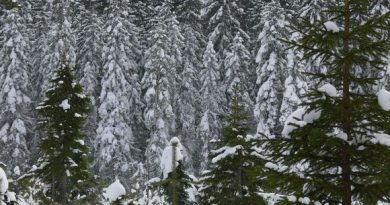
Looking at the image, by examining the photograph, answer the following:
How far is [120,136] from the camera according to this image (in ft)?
133

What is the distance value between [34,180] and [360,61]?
8.77 meters

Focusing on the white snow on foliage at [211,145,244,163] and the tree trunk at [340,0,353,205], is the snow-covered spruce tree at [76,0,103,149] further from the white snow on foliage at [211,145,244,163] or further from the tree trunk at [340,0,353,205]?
the tree trunk at [340,0,353,205]

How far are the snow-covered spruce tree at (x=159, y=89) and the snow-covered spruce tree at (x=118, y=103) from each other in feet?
5.04

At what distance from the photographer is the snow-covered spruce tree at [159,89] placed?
40.2 metres

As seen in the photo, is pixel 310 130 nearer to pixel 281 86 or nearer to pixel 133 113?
pixel 281 86

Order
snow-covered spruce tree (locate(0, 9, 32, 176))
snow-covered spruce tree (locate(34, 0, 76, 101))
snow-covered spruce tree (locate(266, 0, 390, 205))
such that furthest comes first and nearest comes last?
snow-covered spruce tree (locate(34, 0, 76, 101)), snow-covered spruce tree (locate(0, 9, 32, 176)), snow-covered spruce tree (locate(266, 0, 390, 205))


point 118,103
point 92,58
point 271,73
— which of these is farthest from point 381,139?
point 92,58

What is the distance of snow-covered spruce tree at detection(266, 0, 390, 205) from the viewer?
5.20 metres

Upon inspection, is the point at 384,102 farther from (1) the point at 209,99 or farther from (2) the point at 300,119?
(1) the point at 209,99

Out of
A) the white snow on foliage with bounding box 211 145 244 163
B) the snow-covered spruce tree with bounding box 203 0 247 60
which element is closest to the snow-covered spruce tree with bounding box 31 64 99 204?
the white snow on foliage with bounding box 211 145 244 163

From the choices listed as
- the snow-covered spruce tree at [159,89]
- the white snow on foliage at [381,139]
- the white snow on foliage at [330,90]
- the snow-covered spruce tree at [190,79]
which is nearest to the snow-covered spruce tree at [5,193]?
the white snow on foliage at [330,90]

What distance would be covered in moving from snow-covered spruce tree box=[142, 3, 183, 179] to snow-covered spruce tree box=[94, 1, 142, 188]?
154 cm

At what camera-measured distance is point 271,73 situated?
38688mm

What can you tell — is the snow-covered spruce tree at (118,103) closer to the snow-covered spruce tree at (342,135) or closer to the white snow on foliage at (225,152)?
the white snow on foliage at (225,152)
